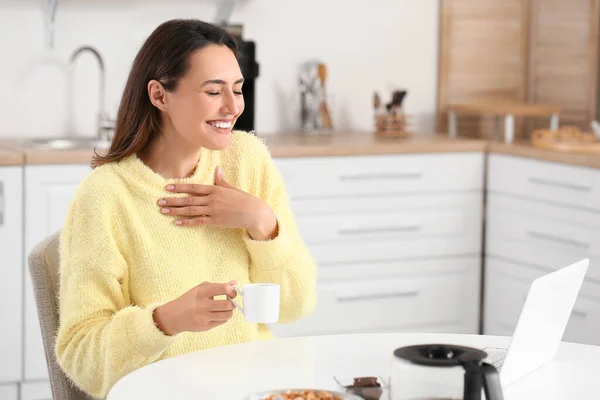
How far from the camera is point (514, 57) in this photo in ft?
13.9

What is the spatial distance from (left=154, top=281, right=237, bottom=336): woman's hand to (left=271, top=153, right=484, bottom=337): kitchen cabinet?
181 cm

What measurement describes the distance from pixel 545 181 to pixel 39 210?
5.28 ft

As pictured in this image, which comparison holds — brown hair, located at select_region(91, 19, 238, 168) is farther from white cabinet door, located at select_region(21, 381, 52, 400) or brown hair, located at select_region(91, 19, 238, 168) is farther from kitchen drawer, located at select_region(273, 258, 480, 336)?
kitchen drawer, located at select_region(273, 258, 480, 336)

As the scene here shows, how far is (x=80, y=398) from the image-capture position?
1.76 metres

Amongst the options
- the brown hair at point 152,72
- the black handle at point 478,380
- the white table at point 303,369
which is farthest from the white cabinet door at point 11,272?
the black handle at point 478,380

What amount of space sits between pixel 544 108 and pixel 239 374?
2672mm

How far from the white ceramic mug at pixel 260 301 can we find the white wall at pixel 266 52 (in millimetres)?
2331

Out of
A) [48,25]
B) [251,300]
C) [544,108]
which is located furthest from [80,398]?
[544,108]

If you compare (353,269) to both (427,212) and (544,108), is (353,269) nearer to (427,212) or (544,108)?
(427,212)

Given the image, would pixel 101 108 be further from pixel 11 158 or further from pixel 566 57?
pixel 566 57

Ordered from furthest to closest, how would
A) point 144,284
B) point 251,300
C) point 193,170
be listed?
point 193,170 → point 144,284 → point 251,300

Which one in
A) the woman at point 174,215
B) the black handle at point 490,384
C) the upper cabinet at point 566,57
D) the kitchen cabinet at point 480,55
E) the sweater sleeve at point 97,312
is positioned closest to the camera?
the black handle at point 490,384

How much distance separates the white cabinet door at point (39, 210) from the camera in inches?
119

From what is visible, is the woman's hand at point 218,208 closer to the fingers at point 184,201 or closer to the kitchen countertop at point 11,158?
the fingers at point 184,201
